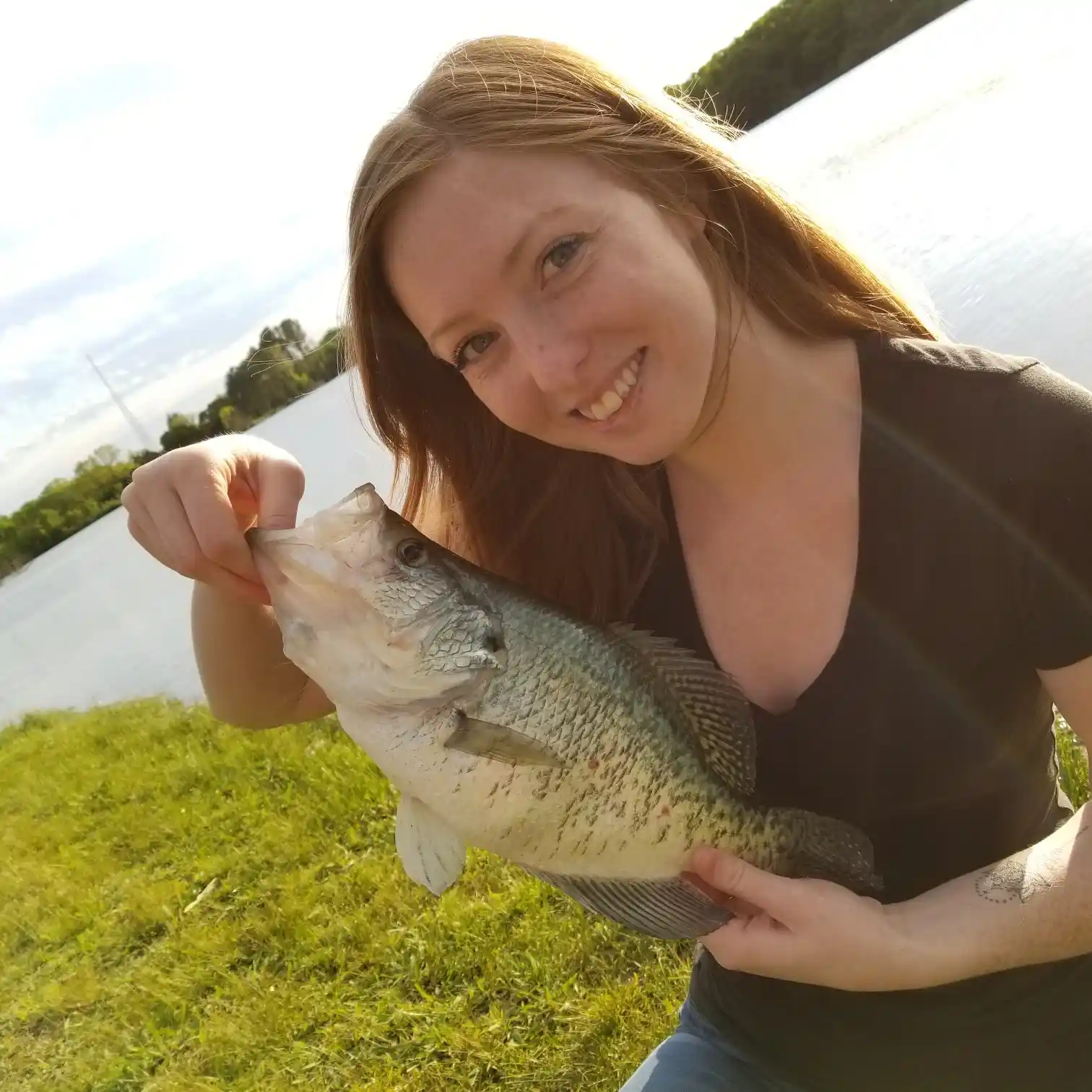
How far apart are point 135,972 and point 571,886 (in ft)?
11.9

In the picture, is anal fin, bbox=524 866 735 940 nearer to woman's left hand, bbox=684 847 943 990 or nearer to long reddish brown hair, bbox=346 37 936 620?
woman's left hand, bbox=684 847 943 990

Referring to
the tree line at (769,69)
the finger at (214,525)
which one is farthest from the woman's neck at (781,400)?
the tree line at (769,69)

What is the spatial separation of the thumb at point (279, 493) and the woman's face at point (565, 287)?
1.34 ft

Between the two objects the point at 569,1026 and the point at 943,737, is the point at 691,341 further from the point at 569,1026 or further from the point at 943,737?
the point at 569,1026

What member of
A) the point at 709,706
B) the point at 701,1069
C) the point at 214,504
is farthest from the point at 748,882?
the point at 214,504

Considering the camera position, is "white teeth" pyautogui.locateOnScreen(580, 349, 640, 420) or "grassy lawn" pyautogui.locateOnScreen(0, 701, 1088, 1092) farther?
"grassy lawn" pyautogui.locateOnScreen(0, 701, 1088, 1092)

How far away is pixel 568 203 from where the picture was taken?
150 cm

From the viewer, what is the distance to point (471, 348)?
64.9 inches

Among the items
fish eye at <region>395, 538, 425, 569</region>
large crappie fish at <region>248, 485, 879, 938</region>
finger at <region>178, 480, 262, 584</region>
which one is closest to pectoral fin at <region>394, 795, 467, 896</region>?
large crappie fish at <region>248, 485, 879, 938</region>

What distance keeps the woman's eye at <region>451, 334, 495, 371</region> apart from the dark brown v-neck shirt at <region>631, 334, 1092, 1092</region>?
28.3 inches

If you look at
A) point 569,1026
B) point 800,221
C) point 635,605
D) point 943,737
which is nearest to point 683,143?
point 800,221

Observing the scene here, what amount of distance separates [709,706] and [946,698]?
0.44 meters

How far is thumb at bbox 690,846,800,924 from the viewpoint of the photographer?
160cm

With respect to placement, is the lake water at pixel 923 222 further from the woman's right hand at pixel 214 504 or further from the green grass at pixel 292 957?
the green grass at pixel 292 957
